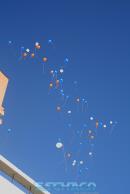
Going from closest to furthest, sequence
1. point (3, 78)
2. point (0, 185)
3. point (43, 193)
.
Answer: point (0, 185)
point (3, 78)
point (43, 193)

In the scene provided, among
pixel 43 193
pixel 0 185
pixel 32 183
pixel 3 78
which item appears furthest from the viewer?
pixel 43 193

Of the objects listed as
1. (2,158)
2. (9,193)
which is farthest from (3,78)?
(9,193)

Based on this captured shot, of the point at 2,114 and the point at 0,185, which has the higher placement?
the point at 2,114

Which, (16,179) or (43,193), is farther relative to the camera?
(43,193)

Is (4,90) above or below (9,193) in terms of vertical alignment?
above

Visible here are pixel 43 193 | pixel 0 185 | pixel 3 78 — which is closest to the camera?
pixel 0 185

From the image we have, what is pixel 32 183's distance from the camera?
16.5m

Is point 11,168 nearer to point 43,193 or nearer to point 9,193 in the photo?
point 9,193

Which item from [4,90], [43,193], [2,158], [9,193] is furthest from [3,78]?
[43,193]

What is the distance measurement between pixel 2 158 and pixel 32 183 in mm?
2432

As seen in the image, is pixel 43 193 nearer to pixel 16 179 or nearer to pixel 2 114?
pixel 16 179

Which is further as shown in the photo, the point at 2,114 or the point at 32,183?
the point at 32,183

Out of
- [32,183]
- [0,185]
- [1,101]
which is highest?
[1,101]

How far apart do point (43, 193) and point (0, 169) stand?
369cm
